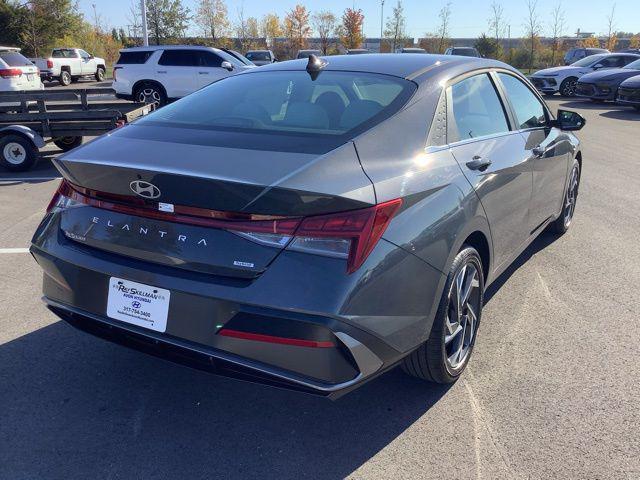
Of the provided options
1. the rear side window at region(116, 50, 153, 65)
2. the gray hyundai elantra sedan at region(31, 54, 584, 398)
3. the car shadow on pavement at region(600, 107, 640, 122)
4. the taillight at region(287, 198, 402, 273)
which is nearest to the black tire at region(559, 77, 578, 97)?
the car shadow on pavement at region(600, 107, 640, 122)

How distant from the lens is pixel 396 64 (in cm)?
341

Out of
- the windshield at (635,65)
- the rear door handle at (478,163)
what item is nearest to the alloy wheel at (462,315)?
the rear door handle at (478,163)

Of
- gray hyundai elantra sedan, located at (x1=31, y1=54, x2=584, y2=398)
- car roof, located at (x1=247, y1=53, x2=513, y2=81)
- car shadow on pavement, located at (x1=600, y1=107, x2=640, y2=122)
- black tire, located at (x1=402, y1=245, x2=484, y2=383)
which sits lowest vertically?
car shadow on pavement, located at (x1=600, y1=107, x2=640, y2=122)

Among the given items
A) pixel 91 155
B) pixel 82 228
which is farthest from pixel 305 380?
pixel 91 155

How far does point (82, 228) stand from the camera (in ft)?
8.53

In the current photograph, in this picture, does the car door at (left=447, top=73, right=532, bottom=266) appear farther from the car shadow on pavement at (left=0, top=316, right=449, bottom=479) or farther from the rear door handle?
the car shadow on pavement at (left=0, top=316, right=449, bottom=479)

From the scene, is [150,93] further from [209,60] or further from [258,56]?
[258,56]

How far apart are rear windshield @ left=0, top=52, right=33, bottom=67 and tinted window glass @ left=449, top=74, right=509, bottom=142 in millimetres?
15363

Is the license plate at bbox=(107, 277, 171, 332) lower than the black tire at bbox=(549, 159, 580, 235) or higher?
higher

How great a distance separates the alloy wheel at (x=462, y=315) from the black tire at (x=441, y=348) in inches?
0.6

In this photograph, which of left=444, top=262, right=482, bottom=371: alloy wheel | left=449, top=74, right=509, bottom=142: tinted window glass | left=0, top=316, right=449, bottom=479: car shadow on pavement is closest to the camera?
left=0, top=316, right=449, bottom=479: car shadow on pavement

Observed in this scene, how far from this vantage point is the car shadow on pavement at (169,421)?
249 centimetres

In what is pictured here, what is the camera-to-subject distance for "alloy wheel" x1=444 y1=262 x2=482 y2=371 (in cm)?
299

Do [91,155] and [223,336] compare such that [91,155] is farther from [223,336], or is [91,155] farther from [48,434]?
[48,434]
